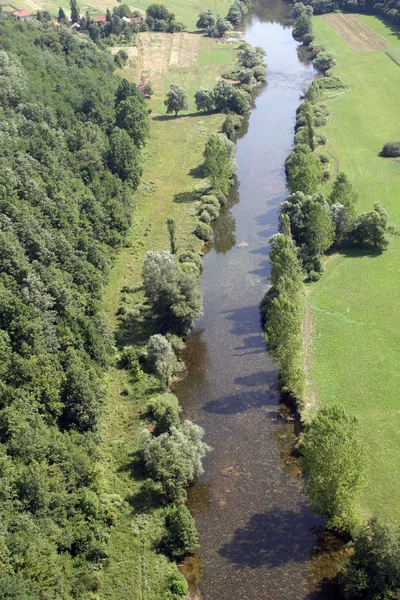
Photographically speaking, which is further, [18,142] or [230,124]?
[230,124]

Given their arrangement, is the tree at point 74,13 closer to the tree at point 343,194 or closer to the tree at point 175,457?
the tree at point 343,194

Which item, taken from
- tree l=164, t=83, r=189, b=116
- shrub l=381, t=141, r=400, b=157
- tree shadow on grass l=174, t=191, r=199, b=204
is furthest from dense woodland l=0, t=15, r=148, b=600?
shrub l=381, t=141, r=400, b=157

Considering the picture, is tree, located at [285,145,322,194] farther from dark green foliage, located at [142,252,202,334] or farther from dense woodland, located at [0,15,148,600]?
dark green foliage, located at [142,252,202,334]

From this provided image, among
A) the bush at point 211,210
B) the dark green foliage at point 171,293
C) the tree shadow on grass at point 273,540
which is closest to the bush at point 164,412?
the dark green foliage at point 171,293

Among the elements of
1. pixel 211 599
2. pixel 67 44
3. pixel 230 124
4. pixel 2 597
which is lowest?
pixel 211 599

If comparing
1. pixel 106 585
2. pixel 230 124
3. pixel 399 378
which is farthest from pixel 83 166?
pixel 106 585

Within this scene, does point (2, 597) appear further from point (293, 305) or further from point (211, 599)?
point (293, 305)

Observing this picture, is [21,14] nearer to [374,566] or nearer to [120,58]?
[120,58]
